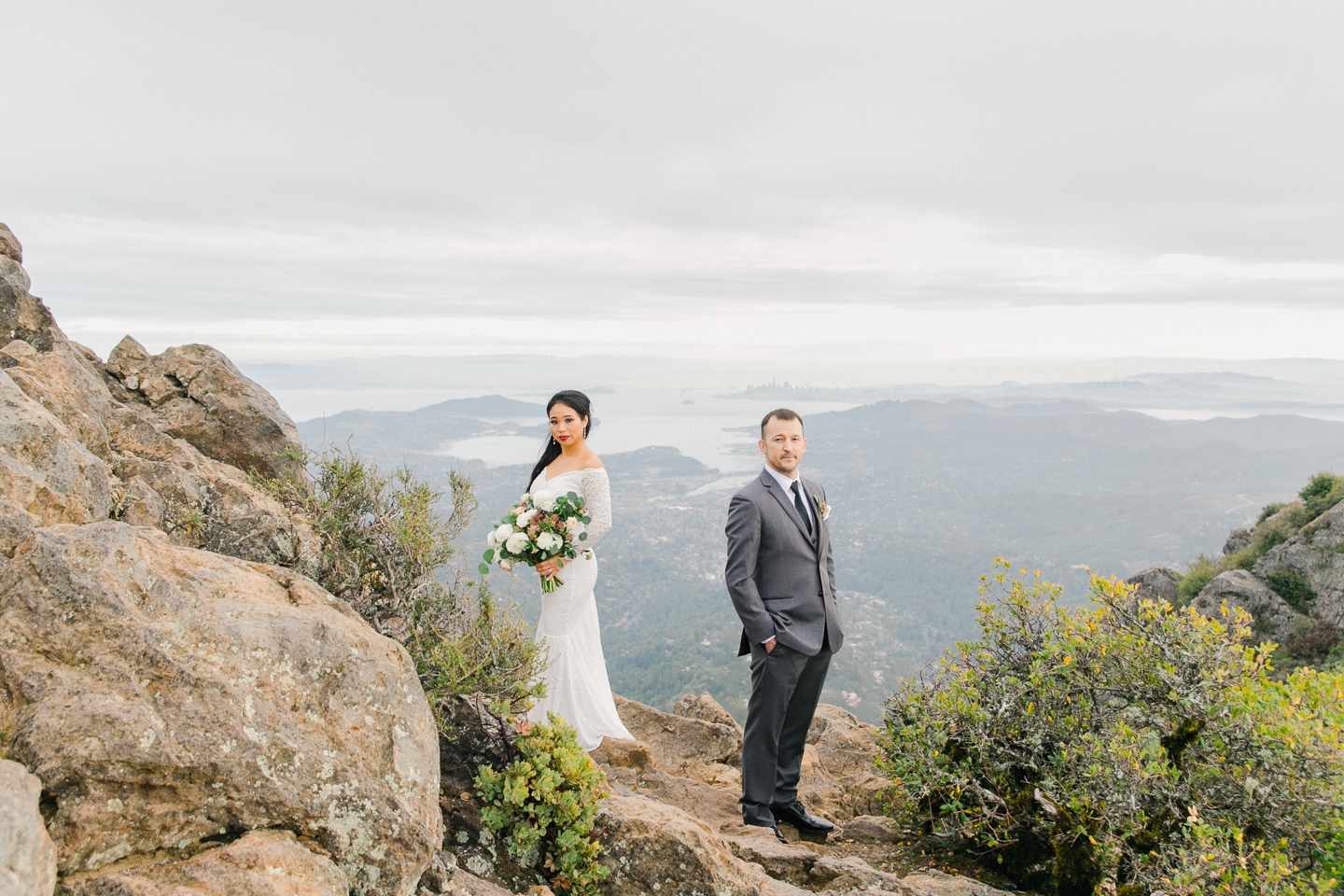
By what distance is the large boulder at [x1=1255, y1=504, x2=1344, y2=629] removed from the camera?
21.7 m

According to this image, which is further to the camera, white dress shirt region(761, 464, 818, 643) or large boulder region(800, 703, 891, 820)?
large boulder region(800, 703, 891, 820)

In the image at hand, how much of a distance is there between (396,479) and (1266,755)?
19.8 ft

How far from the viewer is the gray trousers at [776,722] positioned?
5.71 m

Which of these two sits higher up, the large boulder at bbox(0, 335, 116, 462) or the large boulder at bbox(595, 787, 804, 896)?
the large boulder at bbox(0, 335, 116, 462)

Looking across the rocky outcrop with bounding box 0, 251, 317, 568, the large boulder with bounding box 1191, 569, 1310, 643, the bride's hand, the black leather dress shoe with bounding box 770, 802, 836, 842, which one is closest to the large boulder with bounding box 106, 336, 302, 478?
the rocky outcrop with bounding box 0, 251, 317, 568

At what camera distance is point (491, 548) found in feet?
19.4

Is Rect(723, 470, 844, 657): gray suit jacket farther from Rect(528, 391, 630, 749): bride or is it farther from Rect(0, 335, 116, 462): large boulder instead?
Rect(0, 335, 116, 462): large boulder

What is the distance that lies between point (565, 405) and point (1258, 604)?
26213 mm

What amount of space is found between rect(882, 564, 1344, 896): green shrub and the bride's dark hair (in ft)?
12.3

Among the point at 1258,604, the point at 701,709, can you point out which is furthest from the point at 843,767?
the point at 1258,604

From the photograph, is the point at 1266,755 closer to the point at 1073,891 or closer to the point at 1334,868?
the point at 1334,868

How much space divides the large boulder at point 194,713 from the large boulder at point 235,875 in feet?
0.26

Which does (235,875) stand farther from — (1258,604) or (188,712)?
(1258,604)

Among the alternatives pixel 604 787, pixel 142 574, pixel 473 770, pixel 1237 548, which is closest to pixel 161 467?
pixel 142 574
